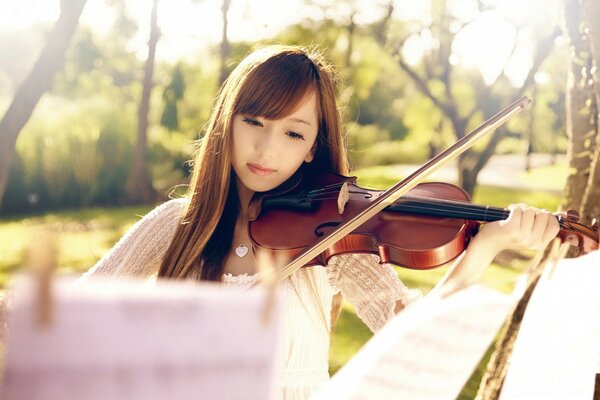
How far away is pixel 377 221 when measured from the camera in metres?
Result: 1.70

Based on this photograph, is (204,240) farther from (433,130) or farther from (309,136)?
(433,130)

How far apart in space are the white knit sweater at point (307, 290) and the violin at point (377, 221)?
7 centimetres

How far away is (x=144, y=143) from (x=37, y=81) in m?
7.57

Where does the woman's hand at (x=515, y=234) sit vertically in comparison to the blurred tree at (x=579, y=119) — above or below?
below

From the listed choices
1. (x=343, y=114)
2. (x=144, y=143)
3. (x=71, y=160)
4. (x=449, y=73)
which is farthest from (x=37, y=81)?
(x=71, y=160)

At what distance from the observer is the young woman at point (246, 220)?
1.64 meters

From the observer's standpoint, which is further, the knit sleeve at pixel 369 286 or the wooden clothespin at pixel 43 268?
the knit sleeve at pixel 369 286

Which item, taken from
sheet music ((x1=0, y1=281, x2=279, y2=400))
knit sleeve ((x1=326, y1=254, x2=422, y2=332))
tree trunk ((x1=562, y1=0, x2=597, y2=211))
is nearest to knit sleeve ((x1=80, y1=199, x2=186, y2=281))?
knit sleeve ((x1=326, y1=254, x2=422, y2=332))

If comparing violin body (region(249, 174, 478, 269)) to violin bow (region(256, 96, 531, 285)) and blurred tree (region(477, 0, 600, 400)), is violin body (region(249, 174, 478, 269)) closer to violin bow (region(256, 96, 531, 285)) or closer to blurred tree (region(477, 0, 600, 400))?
violin bow (region(256, 96, 531, 285))

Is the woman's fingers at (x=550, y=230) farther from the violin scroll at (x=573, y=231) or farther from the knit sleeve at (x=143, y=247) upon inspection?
the knit sleeve at (x=143, y=247)

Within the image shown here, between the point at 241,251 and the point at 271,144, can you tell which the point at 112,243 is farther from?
the point at 271,144

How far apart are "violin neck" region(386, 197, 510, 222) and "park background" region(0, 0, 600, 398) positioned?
72 centimetres

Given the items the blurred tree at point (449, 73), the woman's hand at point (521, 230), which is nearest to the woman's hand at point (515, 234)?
the woman's hand at point (521, 230)

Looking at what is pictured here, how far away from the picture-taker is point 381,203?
A: 1.53 metres
